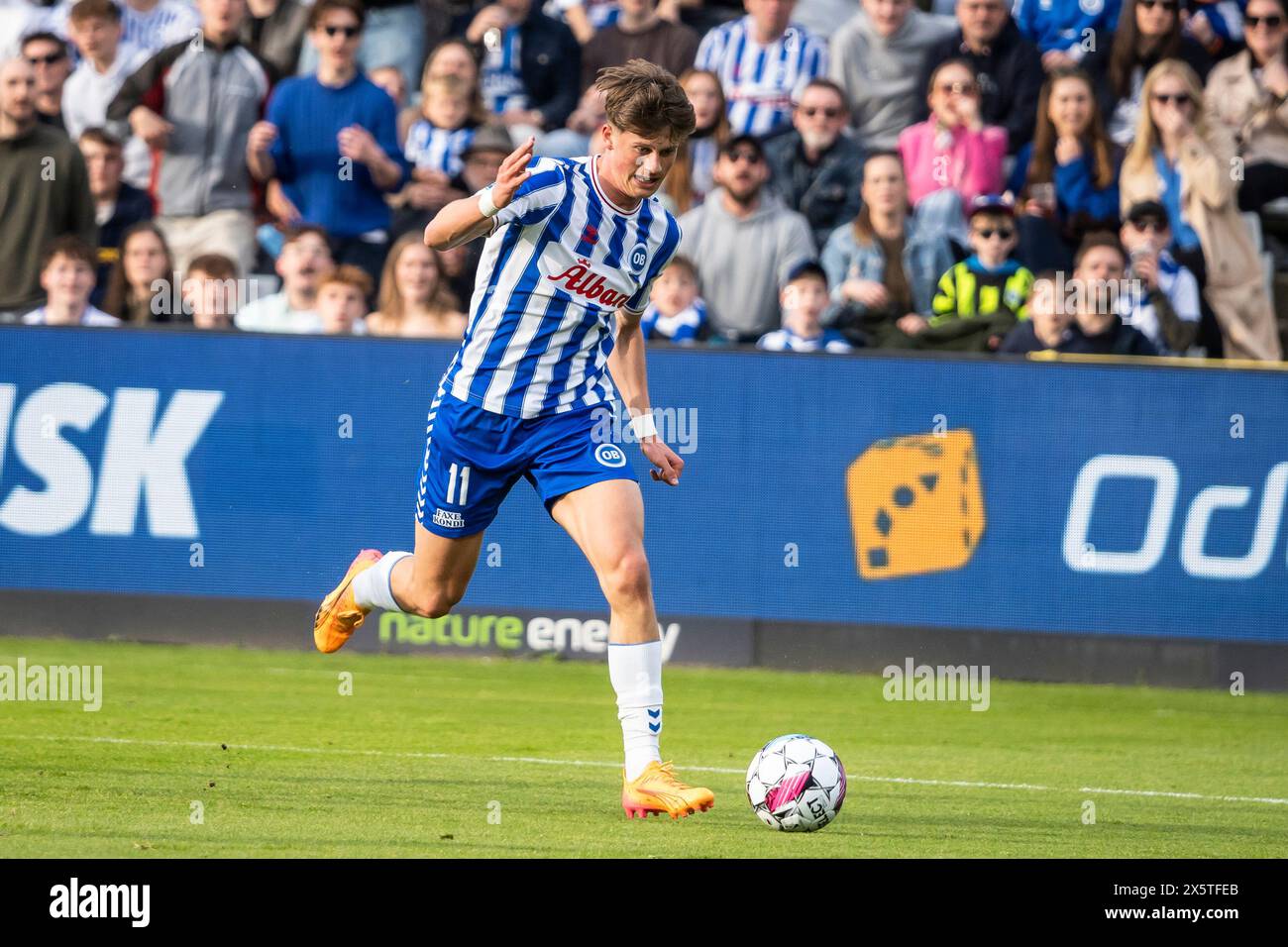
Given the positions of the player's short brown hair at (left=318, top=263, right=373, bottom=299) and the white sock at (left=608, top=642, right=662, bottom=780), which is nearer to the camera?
the white sock at (left=608, top=642, right=662, bottom=780)

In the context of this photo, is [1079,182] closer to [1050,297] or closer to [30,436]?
[1050,297]

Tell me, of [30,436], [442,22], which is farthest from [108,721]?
[442,22]

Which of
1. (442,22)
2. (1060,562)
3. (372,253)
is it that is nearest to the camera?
(1060,562)

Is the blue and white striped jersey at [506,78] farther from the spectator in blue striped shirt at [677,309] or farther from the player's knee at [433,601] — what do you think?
the player's knee at [433,601]

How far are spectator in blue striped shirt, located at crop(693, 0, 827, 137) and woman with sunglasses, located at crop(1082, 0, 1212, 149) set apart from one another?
208cm

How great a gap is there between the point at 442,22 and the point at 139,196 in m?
2.74

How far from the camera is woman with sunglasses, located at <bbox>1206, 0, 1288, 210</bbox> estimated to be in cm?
1401

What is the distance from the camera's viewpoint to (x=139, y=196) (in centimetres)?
1489

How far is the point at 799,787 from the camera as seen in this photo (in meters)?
7.02

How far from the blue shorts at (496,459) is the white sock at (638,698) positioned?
67 cm

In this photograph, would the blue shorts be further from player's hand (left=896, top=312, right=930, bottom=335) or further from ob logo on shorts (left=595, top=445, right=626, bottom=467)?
player's hand (left=896, top=312, right=930, bottom=335)

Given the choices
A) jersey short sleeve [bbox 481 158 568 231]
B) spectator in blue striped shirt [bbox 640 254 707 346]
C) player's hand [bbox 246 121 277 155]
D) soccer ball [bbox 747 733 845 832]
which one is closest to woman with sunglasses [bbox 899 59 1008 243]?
spectator in blue striped shirt [bbox 640 254 707 346]

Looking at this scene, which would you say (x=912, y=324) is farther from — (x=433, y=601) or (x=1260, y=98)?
(x=433, y=601)

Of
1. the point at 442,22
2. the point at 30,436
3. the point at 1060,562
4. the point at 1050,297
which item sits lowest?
the point at 1060,562
